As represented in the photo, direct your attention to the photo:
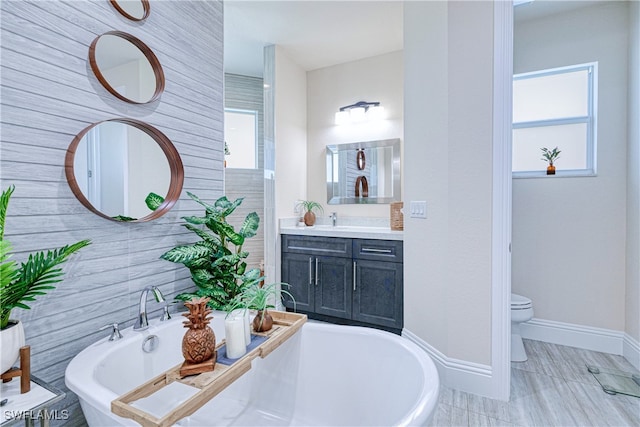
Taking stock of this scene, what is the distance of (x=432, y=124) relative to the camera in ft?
6.90

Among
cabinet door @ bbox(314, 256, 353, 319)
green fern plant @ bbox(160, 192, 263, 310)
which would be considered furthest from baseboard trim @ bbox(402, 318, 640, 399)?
green fern plant @ bbox(160, 192, 263, 310)

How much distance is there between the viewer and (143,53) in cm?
155

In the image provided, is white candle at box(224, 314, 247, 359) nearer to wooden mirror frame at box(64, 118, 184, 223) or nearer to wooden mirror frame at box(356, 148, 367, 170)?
wooden mirror frame at box(64, 118, 184, 223)

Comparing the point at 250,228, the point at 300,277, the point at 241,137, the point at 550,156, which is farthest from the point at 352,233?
the point at 241,137

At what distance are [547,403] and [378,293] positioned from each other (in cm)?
127

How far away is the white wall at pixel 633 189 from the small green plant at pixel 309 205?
8.71 ft

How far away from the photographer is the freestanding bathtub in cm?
123

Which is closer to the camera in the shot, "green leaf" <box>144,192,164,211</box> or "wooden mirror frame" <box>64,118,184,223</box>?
"wooden mirror frame" <box>64,118,184,223</box>

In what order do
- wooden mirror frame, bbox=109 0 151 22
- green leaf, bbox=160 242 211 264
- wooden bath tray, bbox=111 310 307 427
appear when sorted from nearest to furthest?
1. wooden bath tray, bbox=111 310 307 427
2. wooden mirror frame, bbox=109 0 151 22
3. green leaf, bbox=160 242 211 264

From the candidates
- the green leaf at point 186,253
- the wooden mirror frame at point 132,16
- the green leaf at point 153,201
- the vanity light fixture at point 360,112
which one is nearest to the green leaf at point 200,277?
the green leaf at point 186,253

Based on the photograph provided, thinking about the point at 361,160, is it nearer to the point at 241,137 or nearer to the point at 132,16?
the point at 241,137

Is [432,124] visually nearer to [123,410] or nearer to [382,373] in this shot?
[382,373]

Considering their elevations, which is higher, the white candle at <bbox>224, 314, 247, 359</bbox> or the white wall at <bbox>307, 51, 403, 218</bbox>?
the white wall at <bbox>307, 51, 403, 218</bbox>

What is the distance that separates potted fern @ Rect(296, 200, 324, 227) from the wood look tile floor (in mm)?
2056
